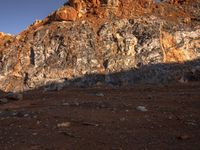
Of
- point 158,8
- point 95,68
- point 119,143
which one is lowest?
point 119,143

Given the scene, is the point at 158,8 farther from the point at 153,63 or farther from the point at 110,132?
the point at 110,132

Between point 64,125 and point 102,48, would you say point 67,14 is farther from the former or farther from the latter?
point 64,125

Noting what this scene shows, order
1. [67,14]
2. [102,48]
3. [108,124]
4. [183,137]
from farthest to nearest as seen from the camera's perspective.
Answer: [67,14] < [102,48] < [108,124] < [183,137]

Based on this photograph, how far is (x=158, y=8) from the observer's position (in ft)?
87.5

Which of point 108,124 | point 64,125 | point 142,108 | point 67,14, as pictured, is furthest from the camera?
point 67,14

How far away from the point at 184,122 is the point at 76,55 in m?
16.3

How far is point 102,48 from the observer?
24406 millimetres

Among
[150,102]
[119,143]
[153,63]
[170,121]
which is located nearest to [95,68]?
[153,63]

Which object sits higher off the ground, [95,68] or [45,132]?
[95,68]

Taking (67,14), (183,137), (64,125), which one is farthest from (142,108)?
(67,14)

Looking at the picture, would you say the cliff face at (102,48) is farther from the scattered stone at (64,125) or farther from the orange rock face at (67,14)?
the scattered stone at (64,125)

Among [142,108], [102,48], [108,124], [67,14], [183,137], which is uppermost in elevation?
[67,14]

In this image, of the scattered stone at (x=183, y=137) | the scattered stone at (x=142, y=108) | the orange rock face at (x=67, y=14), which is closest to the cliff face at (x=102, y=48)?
the orange rock face at (x=67, y=14)

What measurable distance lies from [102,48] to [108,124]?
53.6 ft
